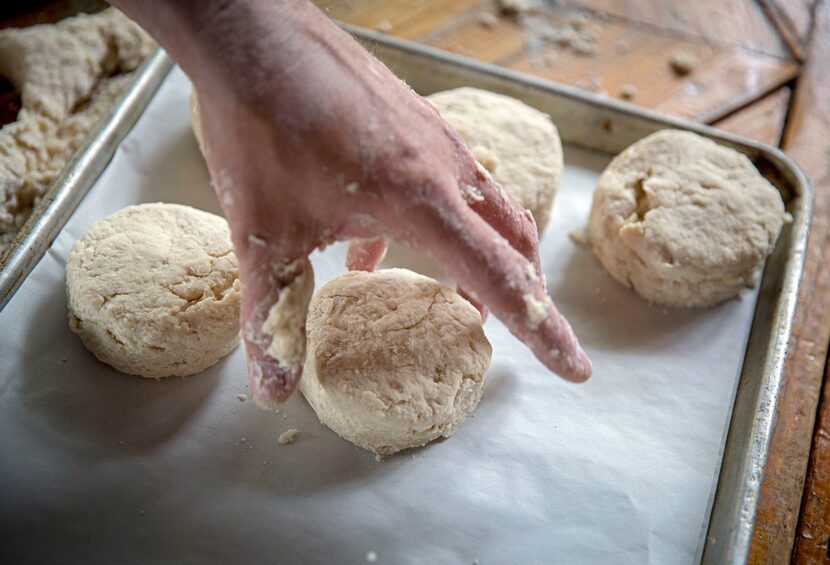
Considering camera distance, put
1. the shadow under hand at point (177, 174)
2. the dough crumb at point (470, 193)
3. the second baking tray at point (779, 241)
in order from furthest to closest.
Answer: the shadow under hand at point (177, 174)
the second baking tray at point (779, 241)
the dough crumb at point (470, 193)

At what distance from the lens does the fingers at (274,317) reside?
3.32 ft

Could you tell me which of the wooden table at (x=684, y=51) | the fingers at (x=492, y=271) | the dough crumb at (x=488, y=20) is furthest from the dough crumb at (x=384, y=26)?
the fingers at (x=492, y=271)

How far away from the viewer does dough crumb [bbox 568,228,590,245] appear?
1.67 metres

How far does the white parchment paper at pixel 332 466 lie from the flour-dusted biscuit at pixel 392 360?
8 centimetres

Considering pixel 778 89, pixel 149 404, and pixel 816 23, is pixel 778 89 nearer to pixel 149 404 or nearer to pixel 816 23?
pixel 816 23

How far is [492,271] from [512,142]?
2.09 feet

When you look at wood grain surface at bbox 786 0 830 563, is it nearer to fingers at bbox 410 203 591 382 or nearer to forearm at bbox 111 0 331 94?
fingers at bbox 410 203 591 382

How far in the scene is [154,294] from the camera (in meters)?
1.28

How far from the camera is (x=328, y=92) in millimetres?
977

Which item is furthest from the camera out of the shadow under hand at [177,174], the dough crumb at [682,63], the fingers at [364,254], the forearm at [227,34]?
the dough crumb at [682,63]

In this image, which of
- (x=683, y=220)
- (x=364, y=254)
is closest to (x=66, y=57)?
(x=364, y=254)

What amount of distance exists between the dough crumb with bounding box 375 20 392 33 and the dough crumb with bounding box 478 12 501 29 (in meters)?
0.27

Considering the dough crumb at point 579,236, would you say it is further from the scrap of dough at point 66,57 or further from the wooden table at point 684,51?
the scrap of dough at point 66,57

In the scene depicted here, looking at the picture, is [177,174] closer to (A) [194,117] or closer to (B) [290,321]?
(A) [194,117]
